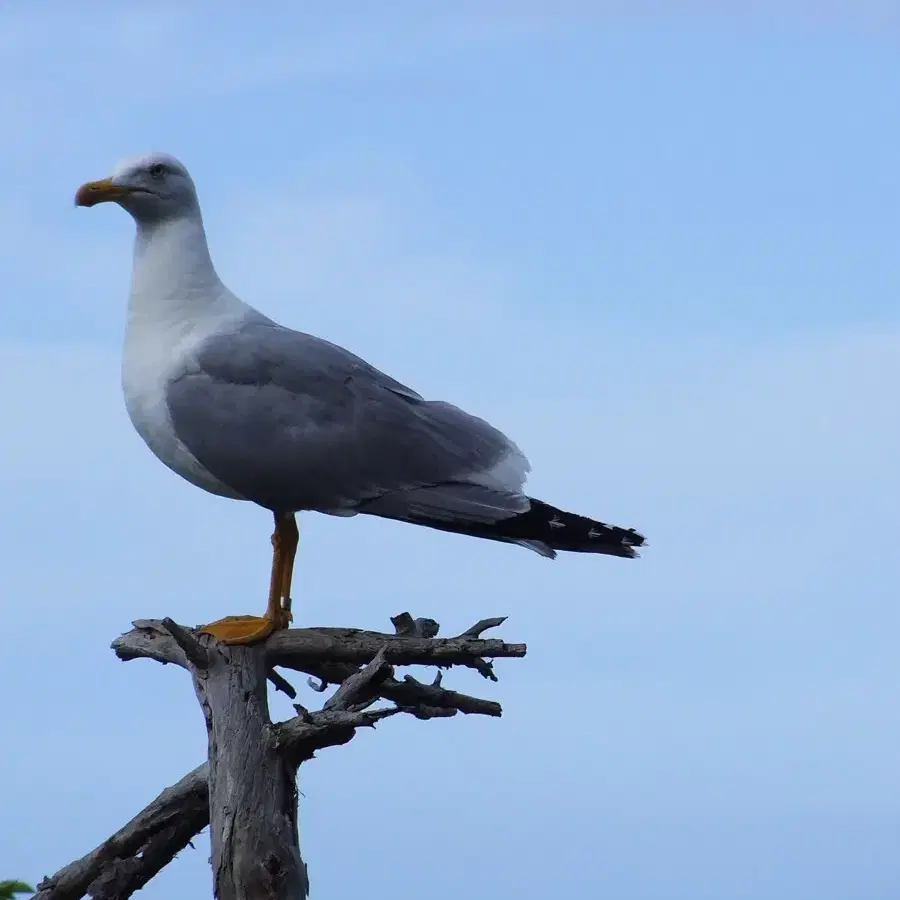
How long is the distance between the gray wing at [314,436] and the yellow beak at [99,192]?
105cm

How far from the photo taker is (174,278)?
8688 mm

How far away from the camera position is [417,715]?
919cm

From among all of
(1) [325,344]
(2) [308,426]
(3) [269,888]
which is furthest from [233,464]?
(3) [269,888]

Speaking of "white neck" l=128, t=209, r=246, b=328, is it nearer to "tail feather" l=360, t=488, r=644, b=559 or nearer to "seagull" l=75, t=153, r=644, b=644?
"seagull" l=75, t=153, r=644, b=644

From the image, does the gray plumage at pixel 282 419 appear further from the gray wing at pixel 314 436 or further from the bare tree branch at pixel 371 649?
the bare tree branch at pixel 371 649

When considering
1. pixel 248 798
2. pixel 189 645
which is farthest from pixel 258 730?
pixel 189 645

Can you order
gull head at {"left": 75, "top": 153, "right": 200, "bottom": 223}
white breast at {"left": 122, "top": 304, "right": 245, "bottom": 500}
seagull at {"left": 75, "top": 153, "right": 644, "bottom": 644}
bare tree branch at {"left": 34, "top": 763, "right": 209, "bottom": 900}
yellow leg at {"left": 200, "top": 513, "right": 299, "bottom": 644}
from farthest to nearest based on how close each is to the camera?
bare tree branch at {"left": 34, "top": 763, "right": 209, "bottom": 900} < gull head at {"left": 75, "top": 153, "right": 200, "bottom": 223} < yellow leg at {"left": 200, "top": 513, "right": 299, "bottom": 644} < white breast at {"left": 122, "top": 304, "right": 245, "bottom": 500} < seagull at {"left": 75, "top": 153, "right": 644, "bottom": 644}

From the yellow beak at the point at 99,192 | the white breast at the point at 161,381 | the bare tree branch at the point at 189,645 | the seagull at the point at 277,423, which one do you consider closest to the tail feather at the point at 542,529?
the seagull at the point at 277,423

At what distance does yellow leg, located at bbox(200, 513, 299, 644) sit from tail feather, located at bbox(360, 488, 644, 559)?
0.76m

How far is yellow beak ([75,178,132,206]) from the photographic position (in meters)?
8.65

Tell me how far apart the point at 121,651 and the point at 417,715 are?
6.11 ft

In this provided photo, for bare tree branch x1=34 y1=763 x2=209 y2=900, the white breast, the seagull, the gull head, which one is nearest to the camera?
the seagull

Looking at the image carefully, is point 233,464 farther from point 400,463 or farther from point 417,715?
point 417,715

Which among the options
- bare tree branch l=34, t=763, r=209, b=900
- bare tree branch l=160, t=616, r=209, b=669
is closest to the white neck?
A: bare tree branch l=160, t=616, r=209, b=669
